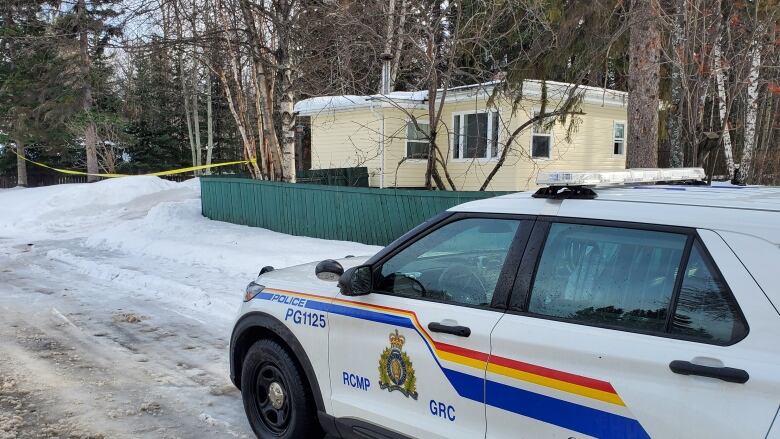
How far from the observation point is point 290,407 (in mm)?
3715

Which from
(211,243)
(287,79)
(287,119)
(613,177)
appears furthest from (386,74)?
(613,177)

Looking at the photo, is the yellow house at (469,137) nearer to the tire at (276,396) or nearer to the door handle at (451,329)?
the tire at (276,396)

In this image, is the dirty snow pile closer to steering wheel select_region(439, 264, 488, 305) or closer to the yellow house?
the yellow house

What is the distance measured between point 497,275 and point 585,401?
2.42 feet

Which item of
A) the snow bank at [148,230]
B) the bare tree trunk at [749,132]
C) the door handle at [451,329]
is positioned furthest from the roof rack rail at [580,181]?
the bare tree trunk at [749,132]

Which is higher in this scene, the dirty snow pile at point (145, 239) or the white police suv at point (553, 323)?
the white police suv at point (553, 323)

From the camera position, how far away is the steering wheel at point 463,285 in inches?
115

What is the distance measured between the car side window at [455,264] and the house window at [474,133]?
1376 cm

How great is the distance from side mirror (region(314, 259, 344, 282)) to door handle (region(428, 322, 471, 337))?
77 cm

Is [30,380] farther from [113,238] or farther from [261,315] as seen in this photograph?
[113,238]

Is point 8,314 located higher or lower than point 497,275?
lower

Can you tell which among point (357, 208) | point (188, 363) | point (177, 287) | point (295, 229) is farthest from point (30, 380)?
point (295, 229)

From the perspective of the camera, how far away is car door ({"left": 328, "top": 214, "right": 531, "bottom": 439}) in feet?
9.04

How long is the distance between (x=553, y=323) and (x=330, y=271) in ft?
4.54
